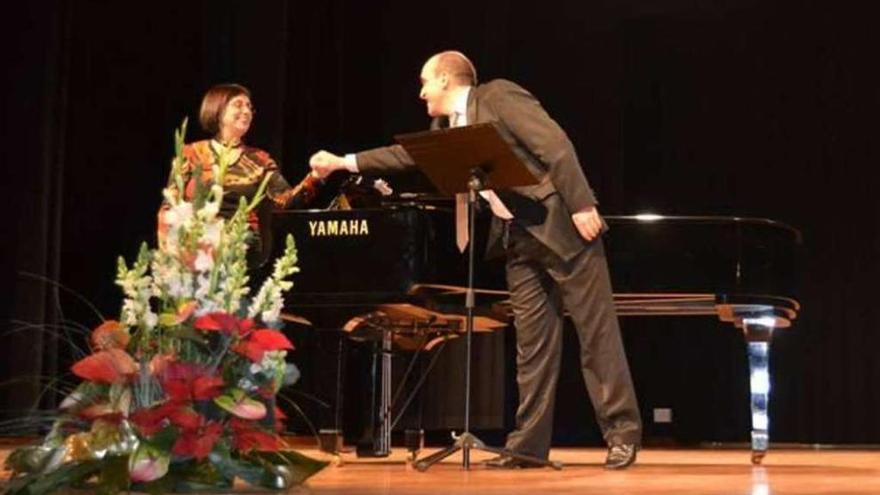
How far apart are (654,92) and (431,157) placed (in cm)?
439

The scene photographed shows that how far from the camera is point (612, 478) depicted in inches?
168

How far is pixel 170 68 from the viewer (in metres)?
7.78

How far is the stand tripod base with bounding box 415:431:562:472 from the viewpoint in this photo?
430 centimetres

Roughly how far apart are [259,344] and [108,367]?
32cm

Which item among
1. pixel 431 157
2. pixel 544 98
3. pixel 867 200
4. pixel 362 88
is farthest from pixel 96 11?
pixel 867 200

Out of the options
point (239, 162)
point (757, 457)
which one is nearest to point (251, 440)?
point (239, 162)

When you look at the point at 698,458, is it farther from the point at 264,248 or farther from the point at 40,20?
the point at 40,20

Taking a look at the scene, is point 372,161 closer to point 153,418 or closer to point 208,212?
point 208,212

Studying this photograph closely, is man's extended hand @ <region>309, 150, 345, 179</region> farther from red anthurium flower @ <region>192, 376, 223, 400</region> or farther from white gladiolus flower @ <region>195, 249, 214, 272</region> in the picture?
red anthurium flower @ <region>192, 376, 223, 400</region>

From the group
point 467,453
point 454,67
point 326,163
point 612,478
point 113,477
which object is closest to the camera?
point 113,477

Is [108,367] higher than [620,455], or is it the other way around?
[108,367]

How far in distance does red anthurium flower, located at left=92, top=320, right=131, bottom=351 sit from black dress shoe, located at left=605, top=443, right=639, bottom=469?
2.04m

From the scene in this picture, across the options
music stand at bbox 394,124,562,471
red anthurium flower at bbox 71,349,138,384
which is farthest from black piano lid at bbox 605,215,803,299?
red anthurium flower at bbox 71,349,138,384

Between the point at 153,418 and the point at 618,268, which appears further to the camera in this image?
the point at 618,268
